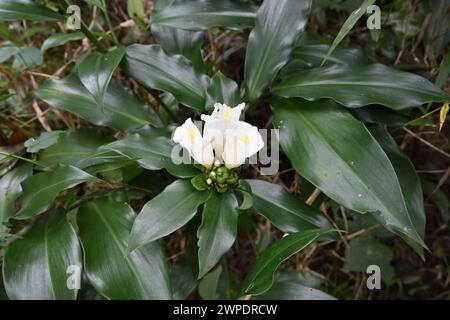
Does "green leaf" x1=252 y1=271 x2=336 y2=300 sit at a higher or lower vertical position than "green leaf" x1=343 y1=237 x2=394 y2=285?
higher

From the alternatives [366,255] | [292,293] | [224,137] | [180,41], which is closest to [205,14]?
[180,41]

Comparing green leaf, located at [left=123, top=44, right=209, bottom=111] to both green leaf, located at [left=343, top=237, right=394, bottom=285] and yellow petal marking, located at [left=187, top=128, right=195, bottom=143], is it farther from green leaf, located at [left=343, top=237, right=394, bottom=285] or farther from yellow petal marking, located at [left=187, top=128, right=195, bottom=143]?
green leaf, located at [left=343, top=237, right=394, bottom=285]

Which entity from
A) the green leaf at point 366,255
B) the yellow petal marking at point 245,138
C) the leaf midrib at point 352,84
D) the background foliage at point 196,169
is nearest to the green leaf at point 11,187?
the background foliage at point 196,169

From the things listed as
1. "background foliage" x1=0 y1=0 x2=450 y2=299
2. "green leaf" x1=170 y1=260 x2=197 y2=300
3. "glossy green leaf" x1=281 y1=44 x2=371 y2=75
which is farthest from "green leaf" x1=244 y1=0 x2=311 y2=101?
"green leaf" x1=170 y1=260 x2=197 y2=300

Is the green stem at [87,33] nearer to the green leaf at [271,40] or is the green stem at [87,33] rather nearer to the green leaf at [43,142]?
the green leaf at [43,142]

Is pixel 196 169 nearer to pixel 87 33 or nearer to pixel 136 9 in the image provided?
pixel 87 33

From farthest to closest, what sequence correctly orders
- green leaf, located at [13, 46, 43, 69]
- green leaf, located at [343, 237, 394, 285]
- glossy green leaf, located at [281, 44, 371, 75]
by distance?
1. green leaf, located at [343, 237, 394, 285]
2. green leaf, located at [13, 46, 43, 69]
3. glossy green leaf, located at [281, 44, 371, 75]
